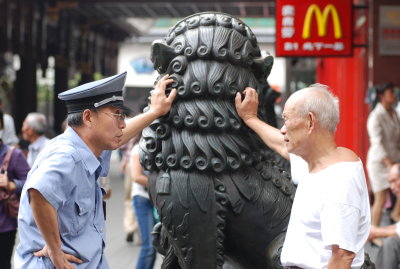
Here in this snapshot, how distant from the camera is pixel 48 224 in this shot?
139 inches

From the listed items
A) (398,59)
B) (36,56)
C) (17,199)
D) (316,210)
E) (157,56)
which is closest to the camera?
(316,210)

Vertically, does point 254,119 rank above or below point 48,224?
above

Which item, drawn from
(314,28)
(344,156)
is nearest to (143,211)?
(314,28)

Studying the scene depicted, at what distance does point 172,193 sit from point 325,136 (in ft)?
3.21

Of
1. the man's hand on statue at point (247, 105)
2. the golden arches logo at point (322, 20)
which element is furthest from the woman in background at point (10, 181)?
the golden arches logo at point (322, 20)

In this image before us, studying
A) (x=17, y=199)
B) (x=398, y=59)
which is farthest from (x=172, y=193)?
(x=398, y=59)

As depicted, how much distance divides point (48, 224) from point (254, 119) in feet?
3.71

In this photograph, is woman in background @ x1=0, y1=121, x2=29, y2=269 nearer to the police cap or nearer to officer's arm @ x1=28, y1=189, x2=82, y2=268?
the police cap

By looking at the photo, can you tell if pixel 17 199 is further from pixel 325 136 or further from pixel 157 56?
pixel 325 136

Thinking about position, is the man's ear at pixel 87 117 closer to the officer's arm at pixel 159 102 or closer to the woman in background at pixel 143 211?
the officer's arm at pixel 159 102

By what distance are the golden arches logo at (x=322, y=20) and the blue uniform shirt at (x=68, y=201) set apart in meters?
6.80

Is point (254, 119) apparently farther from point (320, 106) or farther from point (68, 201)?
point (68, 201)

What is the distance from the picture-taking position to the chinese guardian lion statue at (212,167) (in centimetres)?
402

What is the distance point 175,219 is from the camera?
4.04 m
